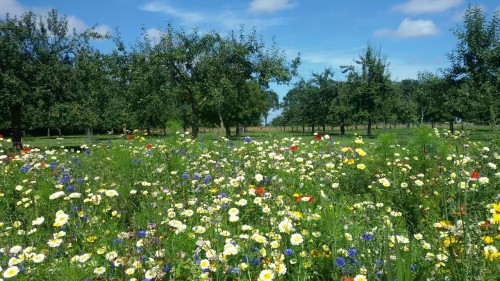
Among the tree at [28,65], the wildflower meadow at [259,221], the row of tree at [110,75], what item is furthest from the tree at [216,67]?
the wildflower meadow at [259,221]

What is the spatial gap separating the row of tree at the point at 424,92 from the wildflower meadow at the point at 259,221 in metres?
1.02

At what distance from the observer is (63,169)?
5.58 m

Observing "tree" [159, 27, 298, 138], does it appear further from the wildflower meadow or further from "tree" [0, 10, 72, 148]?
the wildflower meadow

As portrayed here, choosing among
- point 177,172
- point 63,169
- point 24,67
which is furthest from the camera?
point 24,67

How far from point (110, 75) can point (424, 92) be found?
24488 mm

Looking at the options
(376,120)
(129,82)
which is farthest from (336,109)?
(129,82)

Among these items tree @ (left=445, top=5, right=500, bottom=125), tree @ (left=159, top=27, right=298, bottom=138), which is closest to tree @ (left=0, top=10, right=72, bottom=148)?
tree @ (left=159, top=27, right=298, bottom=138)

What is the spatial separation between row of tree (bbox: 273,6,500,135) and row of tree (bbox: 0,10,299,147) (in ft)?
30.9

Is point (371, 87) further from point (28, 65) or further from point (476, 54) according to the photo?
point (28, 65)

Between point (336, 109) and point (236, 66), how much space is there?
1766 cm

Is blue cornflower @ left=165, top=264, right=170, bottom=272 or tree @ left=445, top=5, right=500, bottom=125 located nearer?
blue cornflower @ left=165, top=264, right=170, bottom=272

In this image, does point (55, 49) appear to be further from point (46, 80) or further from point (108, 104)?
point (108, 104)

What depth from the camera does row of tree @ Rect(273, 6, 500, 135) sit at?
1909cm

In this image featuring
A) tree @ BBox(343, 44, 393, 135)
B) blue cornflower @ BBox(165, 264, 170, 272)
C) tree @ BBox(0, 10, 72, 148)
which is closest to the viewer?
blue cornflower @ BBox(165, 264, 170, 272)
